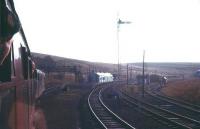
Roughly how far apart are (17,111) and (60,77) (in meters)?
84.0

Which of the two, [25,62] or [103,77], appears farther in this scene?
[103,77]

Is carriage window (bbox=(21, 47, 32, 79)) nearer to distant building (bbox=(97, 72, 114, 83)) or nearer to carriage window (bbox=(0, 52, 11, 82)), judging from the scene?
carriage window (bbox=(0, 52, 11, 82))

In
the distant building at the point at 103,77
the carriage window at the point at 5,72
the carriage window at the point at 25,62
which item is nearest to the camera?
Answer: the carriage window at the point at 5,72

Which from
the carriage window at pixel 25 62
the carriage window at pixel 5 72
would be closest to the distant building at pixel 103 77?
→ the carriage window at pixel 25 62

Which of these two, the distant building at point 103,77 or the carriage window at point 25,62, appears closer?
the carriage window at point 25,62

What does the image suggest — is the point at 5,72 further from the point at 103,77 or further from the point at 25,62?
the point at 103,77

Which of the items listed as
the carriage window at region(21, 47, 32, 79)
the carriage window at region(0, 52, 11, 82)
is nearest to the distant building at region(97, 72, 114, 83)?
the carriage window at region(21, 47, 32, 79)

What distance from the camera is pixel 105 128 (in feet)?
60.3

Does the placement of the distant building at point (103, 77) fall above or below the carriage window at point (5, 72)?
below

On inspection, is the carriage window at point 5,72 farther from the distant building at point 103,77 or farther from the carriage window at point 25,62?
the distant building at point 103,77

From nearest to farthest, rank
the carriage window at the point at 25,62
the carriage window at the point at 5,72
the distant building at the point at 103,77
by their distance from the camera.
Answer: the carriage window at the point at 5,72, the carriage window at the point at 25,62, the distant building at the point at 103,77

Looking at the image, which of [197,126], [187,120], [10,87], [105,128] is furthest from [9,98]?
[187,120]

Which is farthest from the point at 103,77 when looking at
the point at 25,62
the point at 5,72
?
the point at 5,72

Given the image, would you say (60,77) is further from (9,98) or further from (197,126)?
(9,98)
